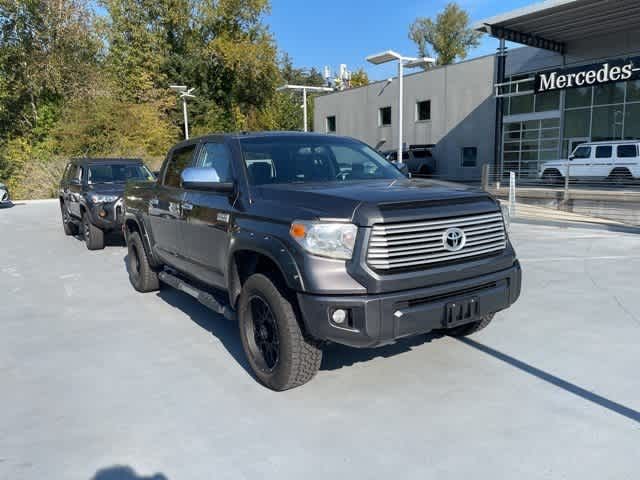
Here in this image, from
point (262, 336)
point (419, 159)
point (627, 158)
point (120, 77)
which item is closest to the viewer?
point (262, 336)

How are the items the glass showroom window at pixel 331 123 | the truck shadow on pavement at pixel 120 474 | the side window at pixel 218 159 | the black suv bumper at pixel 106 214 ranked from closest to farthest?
the truck shadow on pavement at pixel 120 474 < the side window at pixel 218 159 < the black suv bumper at pixel 106 214 < the glass showroom window at pixel 331 123

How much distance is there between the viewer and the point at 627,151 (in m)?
17.8

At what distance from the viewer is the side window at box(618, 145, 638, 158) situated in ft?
57.7

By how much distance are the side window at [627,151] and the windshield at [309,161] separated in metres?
16.4

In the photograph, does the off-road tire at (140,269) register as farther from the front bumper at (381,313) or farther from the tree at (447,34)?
the tree at (447,34)

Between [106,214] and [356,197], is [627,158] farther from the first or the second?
[356,197]

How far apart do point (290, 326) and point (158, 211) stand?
284 centimetres

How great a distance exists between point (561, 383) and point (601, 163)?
688 inches

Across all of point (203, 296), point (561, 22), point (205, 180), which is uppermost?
point (561, 22)

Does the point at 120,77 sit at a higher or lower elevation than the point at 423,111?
higher

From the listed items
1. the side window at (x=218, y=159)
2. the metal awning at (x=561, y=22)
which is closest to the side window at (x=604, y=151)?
the metal awning at (x=561, y=22)

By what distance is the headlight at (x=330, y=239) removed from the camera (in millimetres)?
3156

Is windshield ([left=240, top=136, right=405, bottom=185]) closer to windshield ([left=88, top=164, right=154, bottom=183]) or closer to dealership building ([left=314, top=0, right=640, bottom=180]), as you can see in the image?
windshield ([left=88, top=164, right=154, bottom=183])

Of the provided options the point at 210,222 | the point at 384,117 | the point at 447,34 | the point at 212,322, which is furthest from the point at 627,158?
the point at 447,34
